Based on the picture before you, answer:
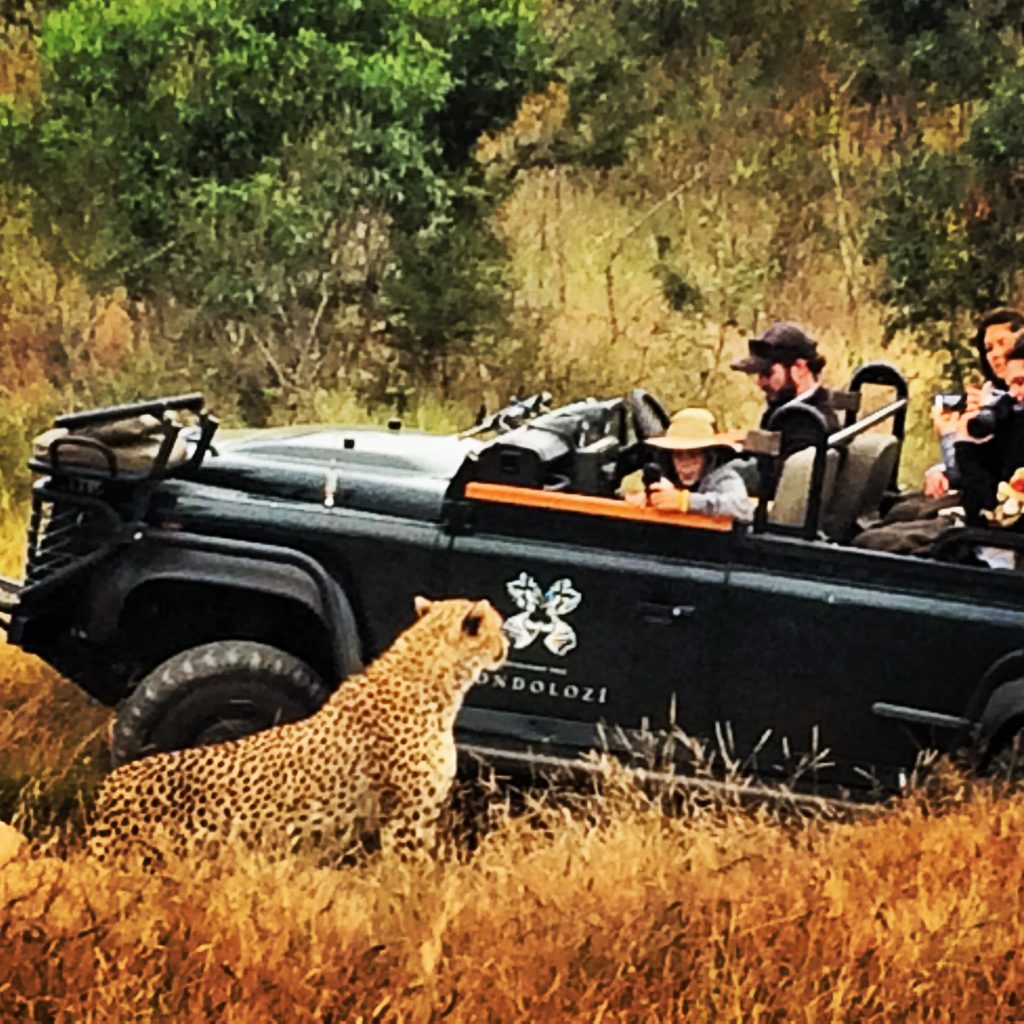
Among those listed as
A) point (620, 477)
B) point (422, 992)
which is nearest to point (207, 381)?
point (620, 477)

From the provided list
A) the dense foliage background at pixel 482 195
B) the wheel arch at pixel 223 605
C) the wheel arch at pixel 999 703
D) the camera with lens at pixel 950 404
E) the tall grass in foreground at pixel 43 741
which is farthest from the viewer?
the dense foliage background at pixel 482 195

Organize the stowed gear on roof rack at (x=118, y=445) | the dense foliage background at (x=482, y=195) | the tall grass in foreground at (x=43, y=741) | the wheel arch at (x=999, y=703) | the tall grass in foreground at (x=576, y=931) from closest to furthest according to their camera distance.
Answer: the tall grass in foreground at (x=576, y=931)
the wheel arch at (x=999, y=703)
the stowed gear on roof rack at (x=118, y=445)
the tall grass in foreground at (x=43, y=741)
the dense foliage background at (x=482, y=195)

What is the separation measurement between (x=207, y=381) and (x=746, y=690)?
521cm

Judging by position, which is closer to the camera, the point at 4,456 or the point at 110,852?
the point at 110,852

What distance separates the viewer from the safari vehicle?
4191mm

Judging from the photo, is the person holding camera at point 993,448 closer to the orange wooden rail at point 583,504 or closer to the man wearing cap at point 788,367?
the man wearing cap at point 788,367

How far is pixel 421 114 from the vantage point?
8523 millimetres

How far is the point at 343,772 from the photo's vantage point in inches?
170

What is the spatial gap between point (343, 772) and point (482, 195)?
5.34m

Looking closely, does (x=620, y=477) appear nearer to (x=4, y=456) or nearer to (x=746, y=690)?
(x=746, y=690)

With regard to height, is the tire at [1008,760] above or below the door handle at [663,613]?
below

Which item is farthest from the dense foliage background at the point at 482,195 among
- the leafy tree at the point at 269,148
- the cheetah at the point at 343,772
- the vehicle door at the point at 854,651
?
the vehicle door at the point at 854,651

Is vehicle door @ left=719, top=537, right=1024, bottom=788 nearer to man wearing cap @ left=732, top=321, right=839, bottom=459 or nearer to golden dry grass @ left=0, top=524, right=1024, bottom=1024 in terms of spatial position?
golden dry grass @ left=0, top=524, right=1024, bottom=1024

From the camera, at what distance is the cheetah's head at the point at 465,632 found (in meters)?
4.27
